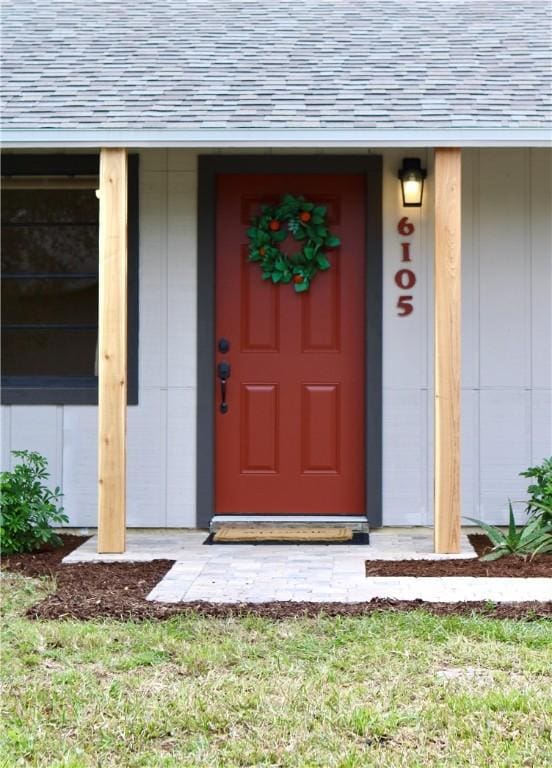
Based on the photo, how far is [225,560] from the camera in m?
5.18

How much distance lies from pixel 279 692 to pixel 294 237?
12.4 feet

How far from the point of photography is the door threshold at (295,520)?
6121 millimetres

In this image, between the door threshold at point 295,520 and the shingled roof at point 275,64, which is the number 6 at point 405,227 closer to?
the shingled roof at point 275,64

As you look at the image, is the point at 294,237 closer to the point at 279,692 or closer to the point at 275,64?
the point at 275,64

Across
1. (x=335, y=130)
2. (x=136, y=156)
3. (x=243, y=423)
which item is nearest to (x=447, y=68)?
(x=335, y=130)

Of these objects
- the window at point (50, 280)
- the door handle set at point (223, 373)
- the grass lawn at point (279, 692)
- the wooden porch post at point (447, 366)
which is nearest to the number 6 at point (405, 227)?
the wooden porch post at point (447, 366)

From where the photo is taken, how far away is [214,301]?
6.21 meters

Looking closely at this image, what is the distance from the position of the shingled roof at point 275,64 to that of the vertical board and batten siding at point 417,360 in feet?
2.05

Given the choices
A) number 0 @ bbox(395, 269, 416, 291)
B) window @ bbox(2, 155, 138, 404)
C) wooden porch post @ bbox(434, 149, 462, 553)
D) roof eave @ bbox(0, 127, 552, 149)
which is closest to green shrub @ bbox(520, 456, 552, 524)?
wooden porch post @ bbox(434, 149, 462, 553)

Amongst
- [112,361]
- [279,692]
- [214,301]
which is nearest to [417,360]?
[214,301]

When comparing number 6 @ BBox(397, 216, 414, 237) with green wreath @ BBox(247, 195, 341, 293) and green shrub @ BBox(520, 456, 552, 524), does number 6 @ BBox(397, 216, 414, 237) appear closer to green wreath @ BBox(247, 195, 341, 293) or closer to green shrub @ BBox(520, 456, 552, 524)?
green wreath @ BBox(247, 195, 341, 293)

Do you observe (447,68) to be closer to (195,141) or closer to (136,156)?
(195,141)

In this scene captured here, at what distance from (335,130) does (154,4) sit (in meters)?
2.87

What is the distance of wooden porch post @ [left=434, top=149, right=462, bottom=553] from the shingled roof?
19.9 inches
